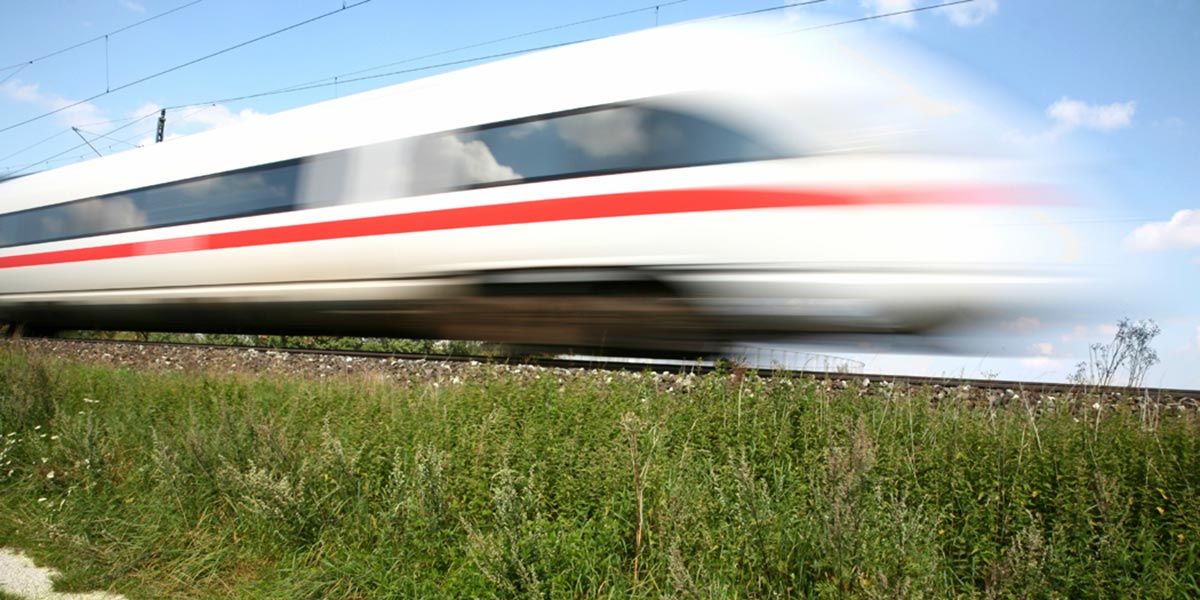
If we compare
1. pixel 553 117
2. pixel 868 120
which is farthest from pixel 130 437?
pixel 868 120

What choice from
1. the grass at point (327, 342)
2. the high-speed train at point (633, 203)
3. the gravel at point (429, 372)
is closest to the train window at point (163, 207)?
→ the high-speed train at point (633, 203)

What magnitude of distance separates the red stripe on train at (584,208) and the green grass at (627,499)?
5.15 feet

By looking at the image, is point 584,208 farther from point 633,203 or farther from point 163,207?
point 163,207

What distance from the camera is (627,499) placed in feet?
12.4

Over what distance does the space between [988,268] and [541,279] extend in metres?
3.98

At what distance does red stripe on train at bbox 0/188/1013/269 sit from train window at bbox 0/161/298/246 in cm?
42

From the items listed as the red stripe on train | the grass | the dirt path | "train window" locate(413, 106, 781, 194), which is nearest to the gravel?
the red stripe on train

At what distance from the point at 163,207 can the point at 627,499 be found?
10891mm

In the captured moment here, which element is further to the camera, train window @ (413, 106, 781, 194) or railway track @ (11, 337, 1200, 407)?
train window @ (413, 106, 781, 194)

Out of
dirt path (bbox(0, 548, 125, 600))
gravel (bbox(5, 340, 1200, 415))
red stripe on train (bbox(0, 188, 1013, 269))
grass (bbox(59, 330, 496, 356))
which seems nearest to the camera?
dirt path (bbox(0, 548, 125, 600))

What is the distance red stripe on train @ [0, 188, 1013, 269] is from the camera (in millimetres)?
6121

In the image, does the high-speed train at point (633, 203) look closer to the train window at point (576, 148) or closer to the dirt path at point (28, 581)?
the train window at point (576, 148)

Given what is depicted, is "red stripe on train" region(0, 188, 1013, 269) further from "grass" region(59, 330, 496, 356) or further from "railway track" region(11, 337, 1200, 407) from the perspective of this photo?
"grass" region(59, 330, 496, 356)

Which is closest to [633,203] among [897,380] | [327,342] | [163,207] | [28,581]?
[897,380]
